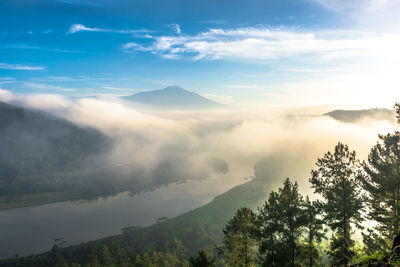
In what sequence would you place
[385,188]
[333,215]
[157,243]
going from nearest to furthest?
[385,188] → [333,215] → [157,243]

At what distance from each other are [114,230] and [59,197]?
102 meters

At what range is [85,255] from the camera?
3361 inches

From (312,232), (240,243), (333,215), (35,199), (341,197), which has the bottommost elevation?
(35,199)

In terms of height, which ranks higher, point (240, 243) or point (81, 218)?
point (240, 243)

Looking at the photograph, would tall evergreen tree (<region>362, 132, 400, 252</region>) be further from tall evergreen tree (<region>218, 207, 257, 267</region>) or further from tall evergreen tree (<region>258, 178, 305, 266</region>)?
tall evergreen tree (<region>218, 207, 257, 267</region>)

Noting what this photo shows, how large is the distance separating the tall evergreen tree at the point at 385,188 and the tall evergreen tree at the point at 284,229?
4.32 meters

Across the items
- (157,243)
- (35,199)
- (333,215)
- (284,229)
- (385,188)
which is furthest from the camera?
(35,199)

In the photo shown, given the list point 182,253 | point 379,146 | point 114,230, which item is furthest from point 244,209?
point 114,230

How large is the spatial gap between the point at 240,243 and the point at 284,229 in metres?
3.18

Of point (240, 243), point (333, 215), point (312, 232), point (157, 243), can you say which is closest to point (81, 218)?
point (157, 243)

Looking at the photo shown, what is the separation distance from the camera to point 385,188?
14727 millimetres

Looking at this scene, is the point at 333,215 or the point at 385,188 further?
the point at 333,215

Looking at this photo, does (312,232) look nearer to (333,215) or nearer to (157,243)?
(333,215)

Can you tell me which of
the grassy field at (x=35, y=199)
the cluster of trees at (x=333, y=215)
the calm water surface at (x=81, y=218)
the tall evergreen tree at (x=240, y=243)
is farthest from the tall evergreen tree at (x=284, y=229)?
the grassy field at (x=35, y=199)
